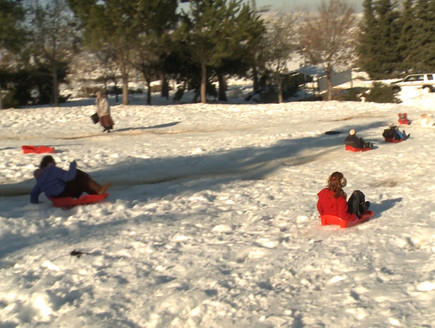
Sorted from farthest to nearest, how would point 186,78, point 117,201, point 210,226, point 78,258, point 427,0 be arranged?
point 427,0 → point 186,78 → point 117,201 → point 210,226 → point 78,258

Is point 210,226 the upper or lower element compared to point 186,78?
lower

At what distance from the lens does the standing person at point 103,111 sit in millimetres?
20234

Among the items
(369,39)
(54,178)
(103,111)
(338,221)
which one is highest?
(369,39)

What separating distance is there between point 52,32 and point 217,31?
10122 mm

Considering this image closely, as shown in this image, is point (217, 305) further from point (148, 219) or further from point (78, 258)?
point (148, 219)

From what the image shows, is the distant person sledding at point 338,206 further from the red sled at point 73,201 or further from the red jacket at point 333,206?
the red sled at point 73,201

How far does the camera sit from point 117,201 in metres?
9.30

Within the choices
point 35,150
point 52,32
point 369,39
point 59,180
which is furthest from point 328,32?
point 59,180

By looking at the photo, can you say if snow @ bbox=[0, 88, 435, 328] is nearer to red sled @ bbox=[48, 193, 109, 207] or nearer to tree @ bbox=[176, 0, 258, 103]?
red sled @ bbox=[48, 193, 109, 207]

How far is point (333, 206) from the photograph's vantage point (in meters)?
7.45

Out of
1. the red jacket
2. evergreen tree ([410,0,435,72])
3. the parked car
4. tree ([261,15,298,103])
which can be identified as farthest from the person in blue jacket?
evergreen tree ([410,0,435,72])

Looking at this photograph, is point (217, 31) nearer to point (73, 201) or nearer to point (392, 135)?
point (392, 135)

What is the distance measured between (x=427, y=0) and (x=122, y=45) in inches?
1455

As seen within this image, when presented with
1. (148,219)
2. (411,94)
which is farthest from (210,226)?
(411,94)
